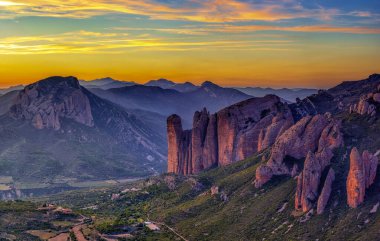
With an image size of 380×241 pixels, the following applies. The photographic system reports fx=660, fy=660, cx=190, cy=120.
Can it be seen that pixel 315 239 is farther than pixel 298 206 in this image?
No

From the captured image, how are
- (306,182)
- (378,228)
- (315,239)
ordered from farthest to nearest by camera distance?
(306,182)
(315,239)
(378,228)

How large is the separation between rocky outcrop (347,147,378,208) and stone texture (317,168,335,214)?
673 centimetres

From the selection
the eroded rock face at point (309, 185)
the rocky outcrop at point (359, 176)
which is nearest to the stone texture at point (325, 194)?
the eroded rock face at point (309, 185)

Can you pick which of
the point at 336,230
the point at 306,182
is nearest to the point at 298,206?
the point at 306,182

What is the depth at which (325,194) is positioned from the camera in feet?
625

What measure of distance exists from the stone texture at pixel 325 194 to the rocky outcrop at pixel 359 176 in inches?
265

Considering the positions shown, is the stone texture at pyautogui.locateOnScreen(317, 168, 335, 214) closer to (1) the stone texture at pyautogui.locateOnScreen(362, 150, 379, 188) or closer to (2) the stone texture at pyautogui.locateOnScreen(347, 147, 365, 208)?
(2) the stone texture at pyautogui.locateOnScreen(347, 147, 365, 208)

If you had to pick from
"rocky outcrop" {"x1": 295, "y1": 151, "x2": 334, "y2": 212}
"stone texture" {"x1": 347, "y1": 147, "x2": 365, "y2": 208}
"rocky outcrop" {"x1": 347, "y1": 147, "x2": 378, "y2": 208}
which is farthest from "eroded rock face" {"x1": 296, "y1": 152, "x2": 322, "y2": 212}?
"stone texture" {"x1": 347, "y1": 147, "x2": 365, "y2": 208}

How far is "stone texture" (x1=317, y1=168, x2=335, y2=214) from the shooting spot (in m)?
189

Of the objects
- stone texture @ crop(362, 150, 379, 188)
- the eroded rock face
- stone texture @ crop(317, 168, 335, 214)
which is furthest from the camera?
the eroded rock face

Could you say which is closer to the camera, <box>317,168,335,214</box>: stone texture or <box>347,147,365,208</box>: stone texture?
<box>347,147,365,208</box>: stone texture

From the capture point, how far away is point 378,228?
550 feet

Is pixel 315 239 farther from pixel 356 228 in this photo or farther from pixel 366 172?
pixel 366 172

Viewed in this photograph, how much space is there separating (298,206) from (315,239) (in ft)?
63.8
